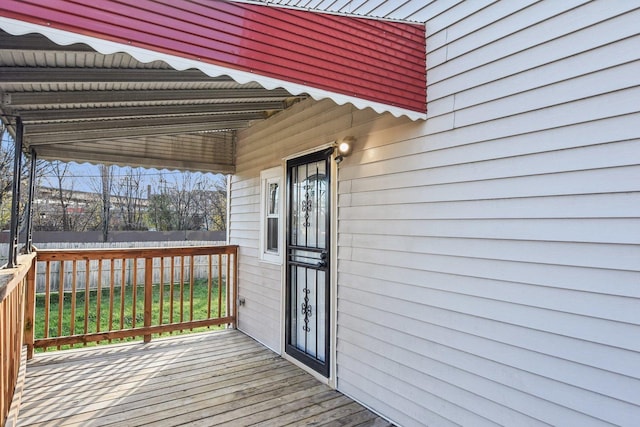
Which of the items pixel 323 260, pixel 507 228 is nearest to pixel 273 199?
pixel 323 260

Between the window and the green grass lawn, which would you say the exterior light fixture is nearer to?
the window

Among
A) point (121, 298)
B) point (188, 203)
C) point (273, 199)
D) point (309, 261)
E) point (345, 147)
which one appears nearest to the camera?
point (345, 147)

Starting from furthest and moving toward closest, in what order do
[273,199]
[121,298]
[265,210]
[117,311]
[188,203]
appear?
1. [188,203]
2. [117,311]
3. [265,210]
4. [273,199]
5. [121,298]

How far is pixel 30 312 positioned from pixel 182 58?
3841 millimetres

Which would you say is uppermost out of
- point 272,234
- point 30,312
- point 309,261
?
point 272,234

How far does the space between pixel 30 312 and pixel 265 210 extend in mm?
2793

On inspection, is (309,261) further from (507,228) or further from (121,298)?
(121,298)

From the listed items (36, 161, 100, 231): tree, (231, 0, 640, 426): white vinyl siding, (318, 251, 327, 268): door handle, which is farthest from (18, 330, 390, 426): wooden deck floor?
(36, 161, 100, 231): tree

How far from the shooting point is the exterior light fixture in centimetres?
315

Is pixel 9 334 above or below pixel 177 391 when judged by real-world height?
above

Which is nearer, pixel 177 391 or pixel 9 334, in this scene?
pixel 9 334

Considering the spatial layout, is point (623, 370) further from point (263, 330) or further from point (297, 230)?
point (263, 330)

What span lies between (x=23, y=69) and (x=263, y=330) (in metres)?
3.50

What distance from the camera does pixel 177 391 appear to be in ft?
10.5
